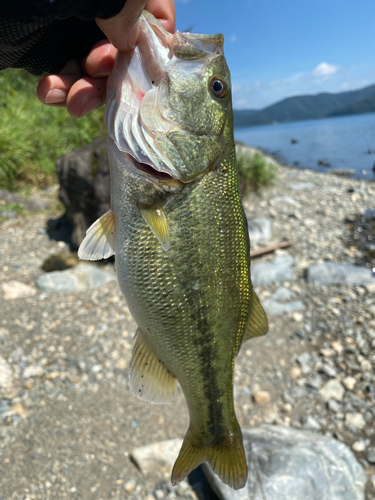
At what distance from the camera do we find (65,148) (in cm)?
1052

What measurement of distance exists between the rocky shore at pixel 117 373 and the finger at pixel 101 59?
359 cm

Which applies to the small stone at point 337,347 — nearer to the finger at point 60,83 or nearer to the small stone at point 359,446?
the small stone at point 359,446

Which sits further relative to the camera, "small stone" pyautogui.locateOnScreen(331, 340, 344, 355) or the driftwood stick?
the driftwood stick

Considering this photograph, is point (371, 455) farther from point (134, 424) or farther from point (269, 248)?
point (269, 248)

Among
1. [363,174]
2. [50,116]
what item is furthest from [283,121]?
[50,116]

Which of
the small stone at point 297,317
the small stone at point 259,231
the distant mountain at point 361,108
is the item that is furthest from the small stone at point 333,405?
the distant mountain at point 361,108

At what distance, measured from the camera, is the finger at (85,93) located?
2.12 metres

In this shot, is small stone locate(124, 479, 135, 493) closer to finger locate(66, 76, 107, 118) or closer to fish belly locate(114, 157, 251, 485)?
fish belly locate(114, 157, 251, 485)

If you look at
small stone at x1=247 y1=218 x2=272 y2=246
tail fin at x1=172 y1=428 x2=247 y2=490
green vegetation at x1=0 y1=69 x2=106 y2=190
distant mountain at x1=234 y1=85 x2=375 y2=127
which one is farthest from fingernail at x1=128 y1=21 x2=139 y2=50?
distant mountain at x1=234 y1=85 x2=375 y2=127

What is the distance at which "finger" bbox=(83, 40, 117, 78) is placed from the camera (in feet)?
6.52

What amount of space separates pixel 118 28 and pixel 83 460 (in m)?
3.81

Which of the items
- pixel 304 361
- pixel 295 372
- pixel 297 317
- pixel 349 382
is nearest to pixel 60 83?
pixel 295 372

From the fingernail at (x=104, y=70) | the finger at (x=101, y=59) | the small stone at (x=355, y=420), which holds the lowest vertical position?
the small stone at (x=355, y=420)

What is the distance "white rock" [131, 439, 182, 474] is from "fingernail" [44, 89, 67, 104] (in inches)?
135
